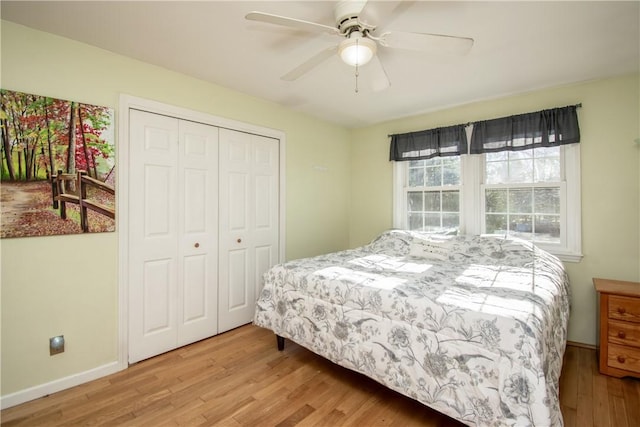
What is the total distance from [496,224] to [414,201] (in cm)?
97

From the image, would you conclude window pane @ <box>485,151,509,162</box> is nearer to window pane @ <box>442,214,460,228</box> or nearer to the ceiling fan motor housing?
window pane @ <box>442,214,460,228</box>

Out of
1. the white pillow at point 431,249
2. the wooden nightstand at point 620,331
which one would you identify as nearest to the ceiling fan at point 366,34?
the white pillow at point 431,249

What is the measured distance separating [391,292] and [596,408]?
1.45 meters

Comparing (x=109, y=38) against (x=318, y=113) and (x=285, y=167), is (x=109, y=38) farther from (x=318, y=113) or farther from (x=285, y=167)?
(x=318, y=113)

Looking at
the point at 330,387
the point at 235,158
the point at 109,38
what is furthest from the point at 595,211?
the point at 109,38

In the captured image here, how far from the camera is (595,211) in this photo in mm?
2678

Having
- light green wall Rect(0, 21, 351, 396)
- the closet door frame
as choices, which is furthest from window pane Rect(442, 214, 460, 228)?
the closet door frame

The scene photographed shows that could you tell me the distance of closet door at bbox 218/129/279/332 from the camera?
2957 mm

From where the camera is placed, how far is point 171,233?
2582 mm

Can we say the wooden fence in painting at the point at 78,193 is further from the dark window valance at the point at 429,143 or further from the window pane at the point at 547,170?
the window pane at the point at 547,170

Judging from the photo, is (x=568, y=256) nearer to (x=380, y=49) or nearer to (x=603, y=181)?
(x=603, y=181)

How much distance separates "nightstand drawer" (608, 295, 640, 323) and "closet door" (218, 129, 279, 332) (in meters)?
2.95

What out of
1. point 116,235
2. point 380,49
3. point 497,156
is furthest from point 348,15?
point 497,156

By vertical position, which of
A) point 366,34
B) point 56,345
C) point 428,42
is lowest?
point 56,345
